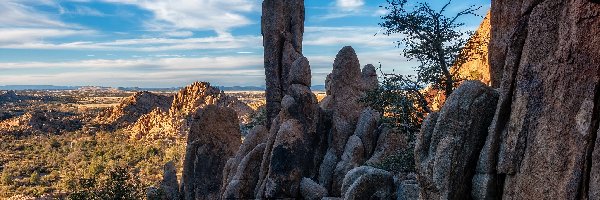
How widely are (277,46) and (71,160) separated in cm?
6880

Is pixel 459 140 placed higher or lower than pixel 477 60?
lower

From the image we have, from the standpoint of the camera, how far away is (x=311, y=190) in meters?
28.1

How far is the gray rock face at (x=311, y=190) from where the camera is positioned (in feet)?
91.5

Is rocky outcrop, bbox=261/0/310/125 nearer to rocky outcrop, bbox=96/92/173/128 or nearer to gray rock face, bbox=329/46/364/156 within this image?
gray rock face, bbox=329/46/364/156

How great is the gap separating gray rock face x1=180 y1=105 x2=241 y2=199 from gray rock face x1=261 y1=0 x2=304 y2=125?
11.8 feet

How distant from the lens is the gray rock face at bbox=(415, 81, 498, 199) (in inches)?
519

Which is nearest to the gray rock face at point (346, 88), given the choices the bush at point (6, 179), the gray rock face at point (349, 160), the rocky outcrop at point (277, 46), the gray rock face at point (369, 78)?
the gray rock face at point (369, 78)

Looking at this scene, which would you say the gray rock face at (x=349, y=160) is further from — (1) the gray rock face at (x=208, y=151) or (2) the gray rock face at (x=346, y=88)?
(1) the gray rock face at (x=208, y=151)

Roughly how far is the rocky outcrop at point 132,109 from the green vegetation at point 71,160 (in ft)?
32.3

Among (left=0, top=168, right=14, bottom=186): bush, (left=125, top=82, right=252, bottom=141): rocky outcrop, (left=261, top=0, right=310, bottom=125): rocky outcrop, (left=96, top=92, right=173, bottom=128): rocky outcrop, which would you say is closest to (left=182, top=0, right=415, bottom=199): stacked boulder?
(left=261, top=0, right=310, bottom=125): rocky outcrop

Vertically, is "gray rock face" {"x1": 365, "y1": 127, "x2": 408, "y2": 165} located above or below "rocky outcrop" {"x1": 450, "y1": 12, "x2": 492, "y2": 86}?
below

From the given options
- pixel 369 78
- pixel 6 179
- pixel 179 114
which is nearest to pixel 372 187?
pixel 369 78

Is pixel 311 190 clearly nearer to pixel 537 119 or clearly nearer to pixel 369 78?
pixel 369 78

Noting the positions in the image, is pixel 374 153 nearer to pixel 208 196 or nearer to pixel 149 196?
pixel 208 196
